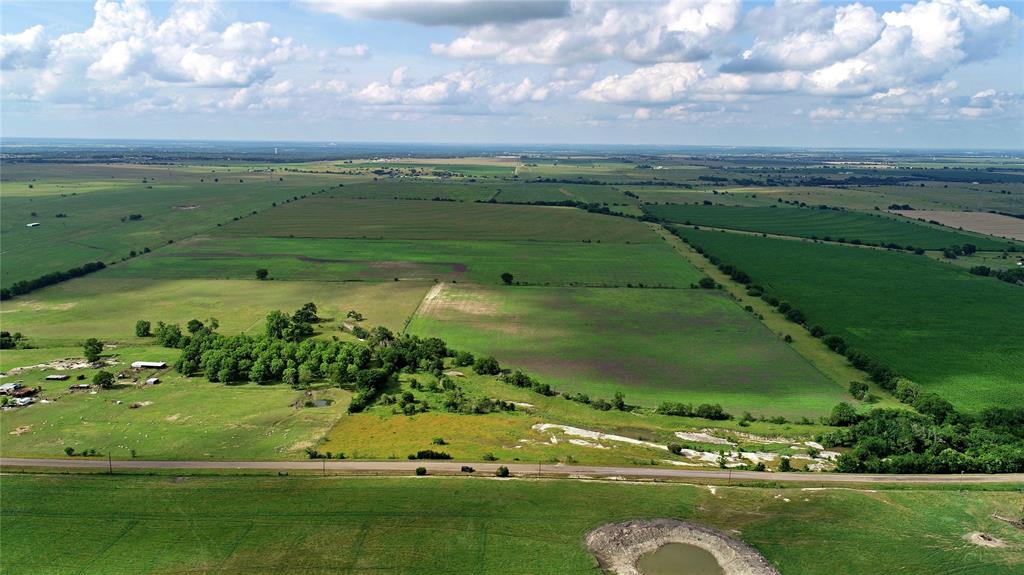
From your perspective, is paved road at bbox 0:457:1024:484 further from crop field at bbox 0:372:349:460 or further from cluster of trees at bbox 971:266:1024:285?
cluster of trees at bbox 971:266:1024:285

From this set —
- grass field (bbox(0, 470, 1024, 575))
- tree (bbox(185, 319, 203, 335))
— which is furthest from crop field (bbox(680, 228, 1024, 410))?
tree (bbox(185, 319, 203, 335))

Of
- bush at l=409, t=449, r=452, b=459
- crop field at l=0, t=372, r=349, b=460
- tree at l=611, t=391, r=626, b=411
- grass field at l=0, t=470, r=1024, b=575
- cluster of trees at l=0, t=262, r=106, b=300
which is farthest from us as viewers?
cluster of trees at l=0, t=262, r=106, b=300

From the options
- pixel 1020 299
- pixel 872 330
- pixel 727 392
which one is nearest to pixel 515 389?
pixel 727 392

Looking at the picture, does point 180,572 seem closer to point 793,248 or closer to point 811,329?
point 811,329

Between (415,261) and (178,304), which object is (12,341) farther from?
(415,261)

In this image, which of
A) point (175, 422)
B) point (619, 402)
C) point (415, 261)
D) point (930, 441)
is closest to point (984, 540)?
point (930, 441)

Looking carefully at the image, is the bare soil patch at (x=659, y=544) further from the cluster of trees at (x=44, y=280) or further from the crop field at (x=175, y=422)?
the cluster of trees at (x=44, y=280)

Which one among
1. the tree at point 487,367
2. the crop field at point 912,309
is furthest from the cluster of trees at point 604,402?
the crop field at point 912,309
